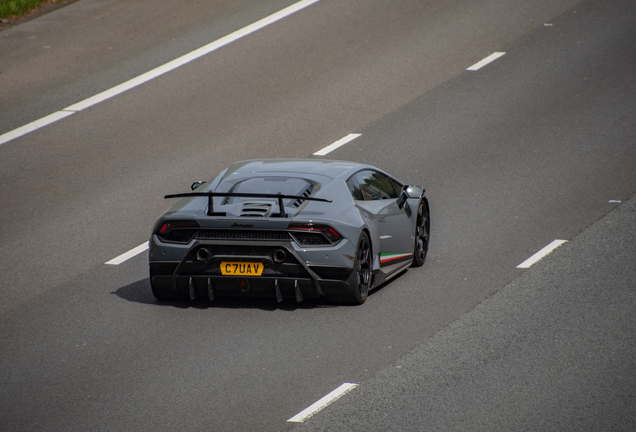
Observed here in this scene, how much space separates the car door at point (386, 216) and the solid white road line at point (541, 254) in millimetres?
1433

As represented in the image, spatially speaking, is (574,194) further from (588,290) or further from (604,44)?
(604,44)

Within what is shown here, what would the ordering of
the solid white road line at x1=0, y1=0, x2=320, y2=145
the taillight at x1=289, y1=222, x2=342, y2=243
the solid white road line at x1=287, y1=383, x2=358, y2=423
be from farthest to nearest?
1. the solid white road line at x1=0, y1=0, x2=320, y2=145
2. the taillight at x1=289, y1=222, x2=342, y2=243
3. the solid white road line at x1=287, y1=383, x2=358, y2=423

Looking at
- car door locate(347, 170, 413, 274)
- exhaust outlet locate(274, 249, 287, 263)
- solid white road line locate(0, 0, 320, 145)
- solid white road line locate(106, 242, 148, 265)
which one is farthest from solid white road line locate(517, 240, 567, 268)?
solid white road line locate(0, 0, 320, 145)

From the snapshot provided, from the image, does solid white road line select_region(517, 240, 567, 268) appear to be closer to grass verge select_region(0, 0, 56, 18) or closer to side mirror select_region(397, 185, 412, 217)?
side mirror select_region(397, 185, 412, 217)

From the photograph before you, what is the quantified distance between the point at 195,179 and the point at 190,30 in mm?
7516

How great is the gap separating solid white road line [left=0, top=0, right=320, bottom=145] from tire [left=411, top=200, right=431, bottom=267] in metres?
8.34

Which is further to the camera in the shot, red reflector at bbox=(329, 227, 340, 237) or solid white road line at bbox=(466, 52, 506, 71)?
solid white road line at bbox=(466, 52, 506, 71)

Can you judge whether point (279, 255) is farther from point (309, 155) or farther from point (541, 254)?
point (309, 155)

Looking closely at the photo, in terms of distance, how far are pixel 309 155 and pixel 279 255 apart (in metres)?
6.50

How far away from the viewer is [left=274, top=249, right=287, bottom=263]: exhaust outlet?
897 cm

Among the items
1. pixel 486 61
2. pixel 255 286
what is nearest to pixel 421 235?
pixel 255 286

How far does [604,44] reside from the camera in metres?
20.1

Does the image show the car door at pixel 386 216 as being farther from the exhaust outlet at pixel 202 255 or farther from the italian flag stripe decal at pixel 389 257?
the exhaust outlet at pixel 202 255

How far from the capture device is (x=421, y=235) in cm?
1141
